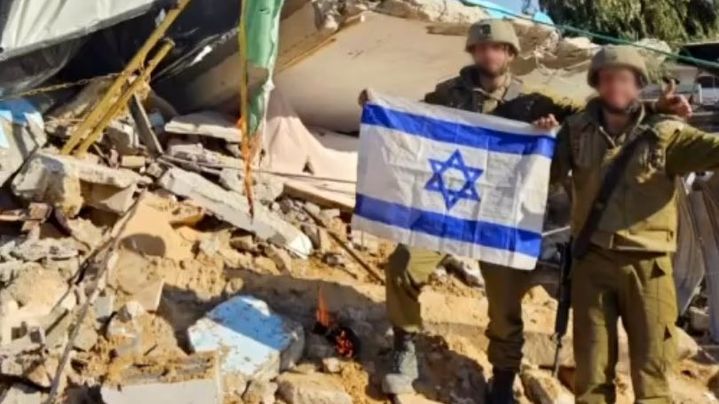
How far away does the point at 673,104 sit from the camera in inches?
179

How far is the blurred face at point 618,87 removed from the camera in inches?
178

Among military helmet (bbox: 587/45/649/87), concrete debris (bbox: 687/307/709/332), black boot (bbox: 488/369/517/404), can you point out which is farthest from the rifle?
concrete debris (bbox: 687/307/709/332)

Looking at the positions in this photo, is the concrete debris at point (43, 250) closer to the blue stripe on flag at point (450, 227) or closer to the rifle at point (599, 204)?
the blue stripe on flag at point (450, 227)

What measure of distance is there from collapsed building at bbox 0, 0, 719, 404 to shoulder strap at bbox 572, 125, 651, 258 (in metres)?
1.07

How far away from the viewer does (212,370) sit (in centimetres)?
480

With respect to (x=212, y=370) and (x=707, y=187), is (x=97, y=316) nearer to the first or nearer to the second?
(x=212, y=370)

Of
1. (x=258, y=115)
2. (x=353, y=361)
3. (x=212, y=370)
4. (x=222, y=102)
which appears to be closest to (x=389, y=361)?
(x=353, y=361)

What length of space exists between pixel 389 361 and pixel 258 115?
2.22 m

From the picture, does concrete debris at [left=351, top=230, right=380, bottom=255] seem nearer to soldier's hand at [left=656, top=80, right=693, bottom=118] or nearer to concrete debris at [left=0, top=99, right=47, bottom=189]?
concrete debris at [left=0, top=99, right=47, bottom=189]

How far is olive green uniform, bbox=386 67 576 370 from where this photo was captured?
5.14 meters

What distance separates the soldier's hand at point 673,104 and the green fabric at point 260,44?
2.97 meters

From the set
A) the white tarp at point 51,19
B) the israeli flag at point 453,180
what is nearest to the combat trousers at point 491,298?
the israeli flag at point 453,180

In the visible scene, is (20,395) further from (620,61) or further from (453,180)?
(620,61)

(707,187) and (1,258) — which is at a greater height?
(707,187)
